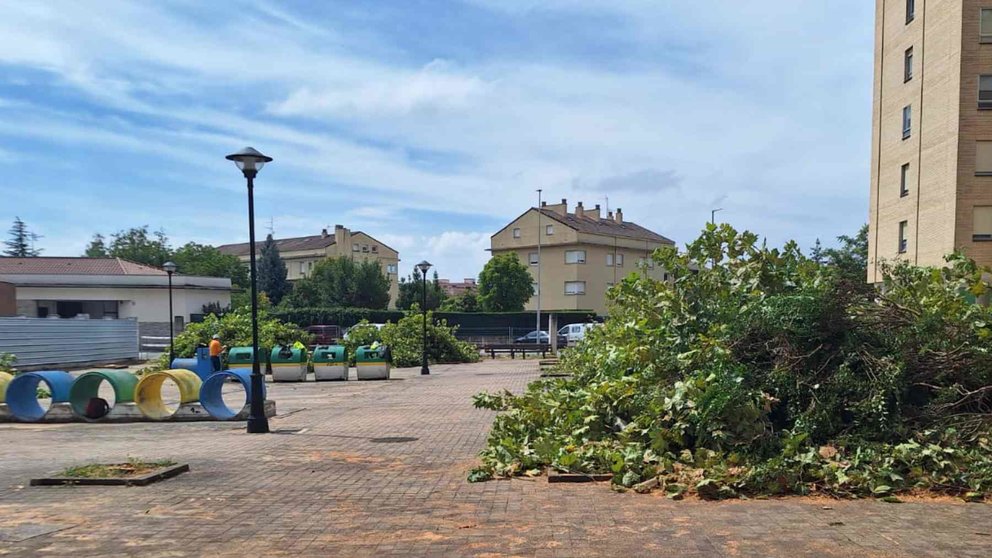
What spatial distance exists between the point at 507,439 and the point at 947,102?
27040mm

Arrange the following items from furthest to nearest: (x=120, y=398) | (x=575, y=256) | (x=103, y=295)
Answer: (x=575, y=256)
(x=103, y=295)
(x=120, y=398)

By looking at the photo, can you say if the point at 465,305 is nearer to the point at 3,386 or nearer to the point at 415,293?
the point at 415,293

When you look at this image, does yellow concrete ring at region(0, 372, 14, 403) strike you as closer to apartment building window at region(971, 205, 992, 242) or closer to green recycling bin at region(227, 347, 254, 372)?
green recycling bin at region(227, 347, 254, 372)

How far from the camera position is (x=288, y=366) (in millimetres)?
23109

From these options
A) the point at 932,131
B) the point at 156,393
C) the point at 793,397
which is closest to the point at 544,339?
the point at 932,131

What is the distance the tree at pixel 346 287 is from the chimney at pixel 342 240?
16.7m

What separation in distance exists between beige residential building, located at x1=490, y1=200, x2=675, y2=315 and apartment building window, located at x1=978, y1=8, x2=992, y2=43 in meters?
40.9

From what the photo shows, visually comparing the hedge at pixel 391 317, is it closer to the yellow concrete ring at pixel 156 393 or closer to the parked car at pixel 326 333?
the parked car at pixel 326 333

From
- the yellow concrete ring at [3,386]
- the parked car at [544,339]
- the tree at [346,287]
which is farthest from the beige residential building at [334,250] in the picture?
the yellow concrete ring at [3,386]

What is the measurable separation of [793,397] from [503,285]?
56.7 meters

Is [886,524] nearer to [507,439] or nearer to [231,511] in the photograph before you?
[507,439]

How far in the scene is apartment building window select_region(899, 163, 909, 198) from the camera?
30.8m

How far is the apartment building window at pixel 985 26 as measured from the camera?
26922mm

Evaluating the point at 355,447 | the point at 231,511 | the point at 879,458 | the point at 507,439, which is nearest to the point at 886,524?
the point at 879,458
